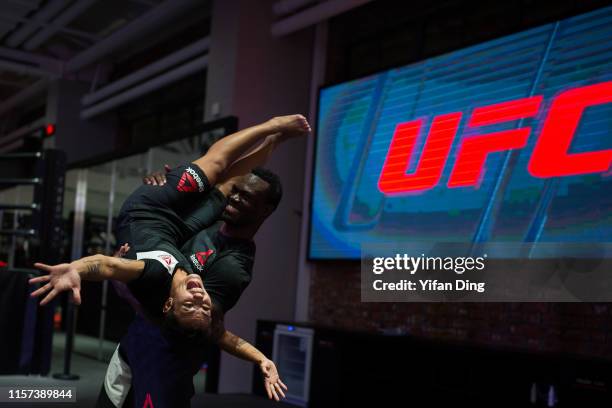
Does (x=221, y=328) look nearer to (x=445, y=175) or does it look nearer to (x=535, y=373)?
(x=535, y=373)

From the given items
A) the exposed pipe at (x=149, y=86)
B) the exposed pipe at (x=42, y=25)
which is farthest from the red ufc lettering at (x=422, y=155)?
the exposed pipe at (x=42, y=25)

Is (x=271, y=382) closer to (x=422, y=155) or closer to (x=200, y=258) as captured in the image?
(x=200, y=258)

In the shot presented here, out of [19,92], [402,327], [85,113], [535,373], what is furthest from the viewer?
[19,92]

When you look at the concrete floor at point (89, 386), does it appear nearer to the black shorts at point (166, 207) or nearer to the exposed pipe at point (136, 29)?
the black shorts at point (166, 207)

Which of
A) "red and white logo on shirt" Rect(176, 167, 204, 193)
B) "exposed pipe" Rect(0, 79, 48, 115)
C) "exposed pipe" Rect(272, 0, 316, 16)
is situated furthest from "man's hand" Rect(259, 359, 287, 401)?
"exposed pipe" Rect(0, 79, 48, 115)

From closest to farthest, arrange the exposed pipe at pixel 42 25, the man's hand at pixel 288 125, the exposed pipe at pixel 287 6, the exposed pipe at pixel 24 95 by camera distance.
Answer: the man's hand at pixel 288 125 < the exposed pipe at pixel 287 6 < the exposed pipe at pixel 42 25 < the exposed pipe at pixel 24 95

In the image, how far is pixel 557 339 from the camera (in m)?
4.38

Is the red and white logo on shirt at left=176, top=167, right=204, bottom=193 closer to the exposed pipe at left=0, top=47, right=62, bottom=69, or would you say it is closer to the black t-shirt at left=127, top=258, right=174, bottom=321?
the black t-shirt at left=127, top=258, right=174, bottom=321

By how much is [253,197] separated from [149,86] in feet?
20.6

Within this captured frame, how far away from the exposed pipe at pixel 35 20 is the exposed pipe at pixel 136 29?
681 millimetres

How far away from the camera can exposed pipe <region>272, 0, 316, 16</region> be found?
19.8 ft

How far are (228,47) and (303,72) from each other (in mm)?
736

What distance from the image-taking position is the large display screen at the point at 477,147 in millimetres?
4188

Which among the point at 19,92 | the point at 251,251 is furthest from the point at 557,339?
the point at 19,92
